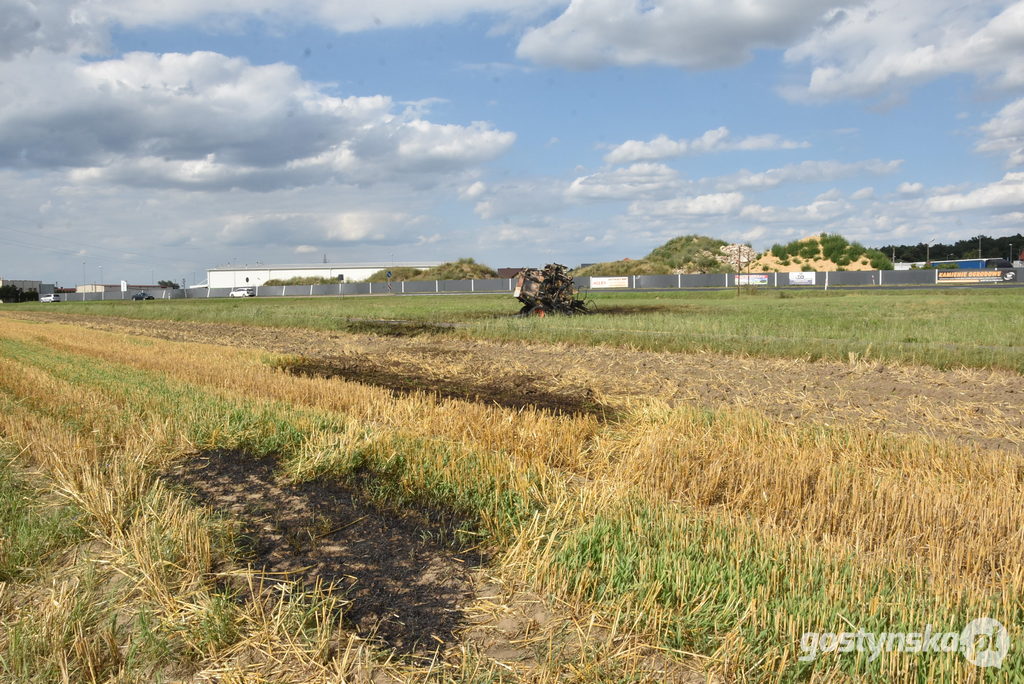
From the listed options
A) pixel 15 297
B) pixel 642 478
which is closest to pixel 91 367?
pixel 642 478

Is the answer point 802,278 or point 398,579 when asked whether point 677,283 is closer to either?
point 802,278

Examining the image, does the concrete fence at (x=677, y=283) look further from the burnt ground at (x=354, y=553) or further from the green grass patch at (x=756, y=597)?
the green grass patch at (x=756, y=597)

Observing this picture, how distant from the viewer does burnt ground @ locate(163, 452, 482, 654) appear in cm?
429

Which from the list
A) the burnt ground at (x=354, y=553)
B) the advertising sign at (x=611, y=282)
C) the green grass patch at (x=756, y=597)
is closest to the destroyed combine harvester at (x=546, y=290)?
the burnt ground at (x=354, y=553)

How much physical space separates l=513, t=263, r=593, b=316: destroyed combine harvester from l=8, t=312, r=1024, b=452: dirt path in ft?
31.0

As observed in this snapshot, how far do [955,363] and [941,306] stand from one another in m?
19.8

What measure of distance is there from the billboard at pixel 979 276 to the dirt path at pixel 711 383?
2067 inches

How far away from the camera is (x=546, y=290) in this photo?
29203 millimetres

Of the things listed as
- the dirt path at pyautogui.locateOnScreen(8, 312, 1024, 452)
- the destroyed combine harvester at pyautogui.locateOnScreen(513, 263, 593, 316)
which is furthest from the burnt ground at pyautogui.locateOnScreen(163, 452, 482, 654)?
the destroyed combine harvester at pyautogui.locateOnScreen(513, 263, 593, 316)

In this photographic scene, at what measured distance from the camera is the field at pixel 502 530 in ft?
12.6

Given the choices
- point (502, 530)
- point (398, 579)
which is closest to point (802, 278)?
point (502, 530)

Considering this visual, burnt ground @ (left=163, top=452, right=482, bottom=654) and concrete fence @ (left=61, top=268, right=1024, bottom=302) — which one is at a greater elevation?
concrete fence @ (left=61, top=268, right=1024, bottom=302)

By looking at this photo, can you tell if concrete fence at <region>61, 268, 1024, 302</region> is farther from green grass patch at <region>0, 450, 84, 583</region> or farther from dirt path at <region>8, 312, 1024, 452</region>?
green grass patch at <region>0, 450, 84, 583</region>

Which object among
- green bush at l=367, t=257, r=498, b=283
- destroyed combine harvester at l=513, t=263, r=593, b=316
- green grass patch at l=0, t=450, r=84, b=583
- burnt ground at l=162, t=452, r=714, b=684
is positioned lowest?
burnt ground at l=162, t=452, r=714, b=684
